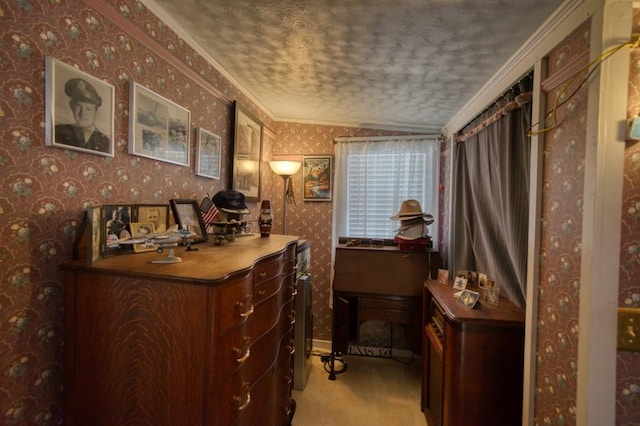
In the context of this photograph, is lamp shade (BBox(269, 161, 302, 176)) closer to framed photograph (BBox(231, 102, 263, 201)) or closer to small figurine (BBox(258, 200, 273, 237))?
framed photograph (BBox(231, 102, 263, 201))

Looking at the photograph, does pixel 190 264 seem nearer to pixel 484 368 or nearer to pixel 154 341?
pixel 154 341

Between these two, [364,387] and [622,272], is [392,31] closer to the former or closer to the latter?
[622,272]

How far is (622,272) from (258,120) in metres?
2.57

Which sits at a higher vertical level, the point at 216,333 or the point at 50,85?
the point at 50,85

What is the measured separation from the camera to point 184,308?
92cm

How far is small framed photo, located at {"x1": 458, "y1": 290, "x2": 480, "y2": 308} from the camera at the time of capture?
5.35 ft

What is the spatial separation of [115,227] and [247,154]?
1.46 meters

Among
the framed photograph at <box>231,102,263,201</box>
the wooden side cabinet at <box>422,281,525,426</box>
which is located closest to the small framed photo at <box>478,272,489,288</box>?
the wooden side cabinet at <box>422,281,525,426</box>

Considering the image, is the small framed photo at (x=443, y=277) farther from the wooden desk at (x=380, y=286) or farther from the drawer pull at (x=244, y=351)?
the drawer pull at (x=244, y=351)

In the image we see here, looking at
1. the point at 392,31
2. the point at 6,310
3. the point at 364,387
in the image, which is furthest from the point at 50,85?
the point at 364,387

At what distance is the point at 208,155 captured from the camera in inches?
76.4

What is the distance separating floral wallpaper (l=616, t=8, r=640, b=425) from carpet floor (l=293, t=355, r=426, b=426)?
1405 millimetres

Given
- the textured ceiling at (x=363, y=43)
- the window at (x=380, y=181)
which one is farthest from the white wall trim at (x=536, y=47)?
the window at (x=380, y=181)

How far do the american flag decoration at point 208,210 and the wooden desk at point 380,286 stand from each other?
49.5 inches
